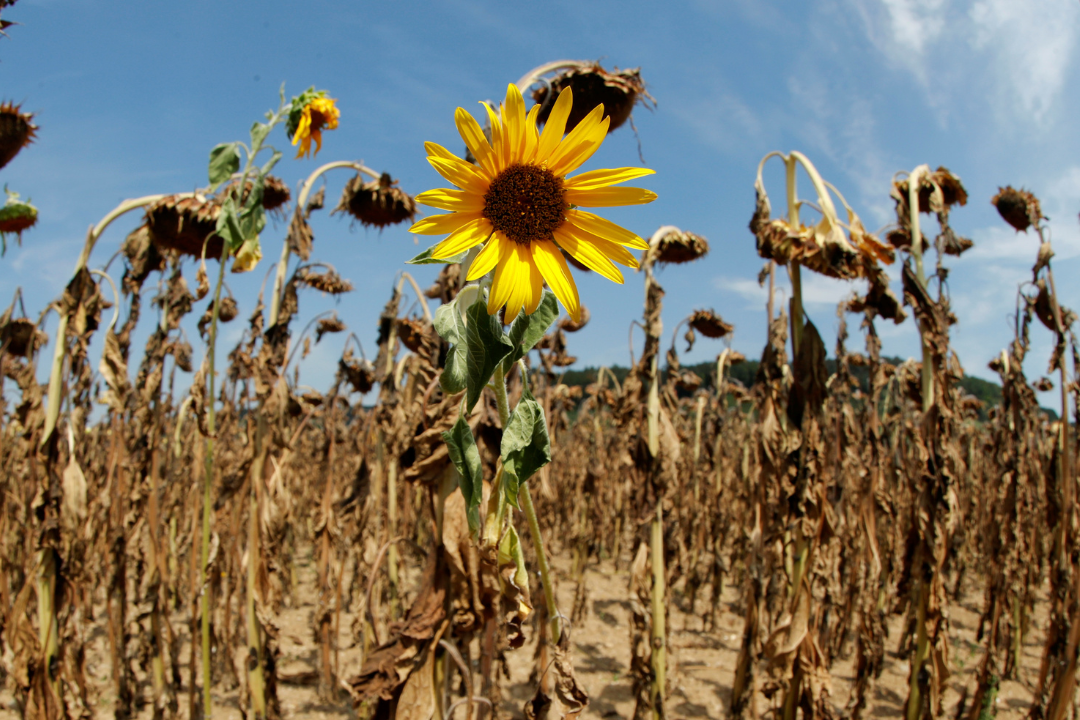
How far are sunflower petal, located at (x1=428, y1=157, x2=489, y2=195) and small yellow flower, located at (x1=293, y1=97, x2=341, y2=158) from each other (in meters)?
1.89

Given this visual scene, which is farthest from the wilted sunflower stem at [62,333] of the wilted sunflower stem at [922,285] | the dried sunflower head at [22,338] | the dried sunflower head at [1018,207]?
the dried sunflower head at [1018,207]

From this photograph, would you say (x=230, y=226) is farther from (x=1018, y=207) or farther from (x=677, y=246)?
(x=1018, y=207)

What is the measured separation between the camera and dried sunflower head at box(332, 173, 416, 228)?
281 centimetres

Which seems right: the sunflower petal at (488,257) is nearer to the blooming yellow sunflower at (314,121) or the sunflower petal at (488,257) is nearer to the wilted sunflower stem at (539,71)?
the wilted sunflower stem at (539,71)

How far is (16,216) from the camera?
6.42 ft

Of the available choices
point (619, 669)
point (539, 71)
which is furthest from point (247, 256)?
point (619, 669)

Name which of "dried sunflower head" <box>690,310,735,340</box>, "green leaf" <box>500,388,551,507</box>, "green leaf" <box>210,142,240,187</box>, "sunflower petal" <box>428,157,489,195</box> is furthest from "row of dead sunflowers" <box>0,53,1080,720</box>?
"dried sunflower head" <box>690,310,735,340</box>

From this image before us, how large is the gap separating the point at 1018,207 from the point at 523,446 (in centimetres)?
378

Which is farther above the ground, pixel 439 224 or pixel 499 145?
pixel 499 145

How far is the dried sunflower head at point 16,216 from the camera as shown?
1924 mm

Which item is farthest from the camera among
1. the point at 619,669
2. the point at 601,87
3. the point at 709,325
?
the point at 709,325

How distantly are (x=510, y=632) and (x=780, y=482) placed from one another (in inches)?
63.4

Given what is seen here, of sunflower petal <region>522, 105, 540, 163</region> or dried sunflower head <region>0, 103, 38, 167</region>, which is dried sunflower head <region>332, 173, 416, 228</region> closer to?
dried sunflower head <region>0, 103, 38, 167</region>

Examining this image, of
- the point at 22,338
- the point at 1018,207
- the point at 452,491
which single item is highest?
the point at 1018,207
